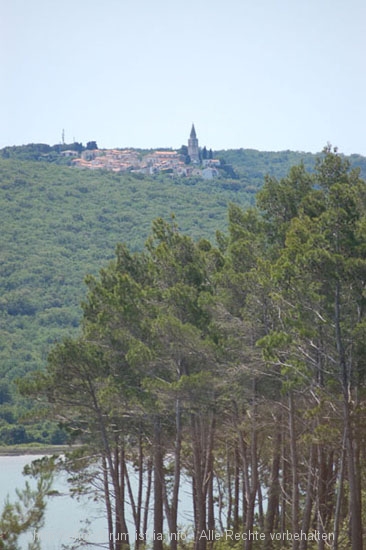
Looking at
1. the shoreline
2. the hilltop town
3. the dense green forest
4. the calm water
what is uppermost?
the hilltop town

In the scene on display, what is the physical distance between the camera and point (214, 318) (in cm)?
1780

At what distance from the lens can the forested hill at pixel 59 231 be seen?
263ft

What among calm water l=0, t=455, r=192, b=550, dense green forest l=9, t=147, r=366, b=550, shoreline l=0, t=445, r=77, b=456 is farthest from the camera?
shoreline l=0, t=445, r=77, b=456

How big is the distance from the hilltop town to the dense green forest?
5432 inches

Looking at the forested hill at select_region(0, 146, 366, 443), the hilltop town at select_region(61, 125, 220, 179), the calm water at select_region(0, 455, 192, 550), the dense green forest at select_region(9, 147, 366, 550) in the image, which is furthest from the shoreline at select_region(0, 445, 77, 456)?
the hilltop town at select_region(61, 125, 220, 179)

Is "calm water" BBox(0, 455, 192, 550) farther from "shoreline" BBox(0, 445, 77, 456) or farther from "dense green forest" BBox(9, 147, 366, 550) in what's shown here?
"shoreline" BBox(0, 445, 77, 456)

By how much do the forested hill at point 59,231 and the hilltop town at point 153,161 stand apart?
729cm

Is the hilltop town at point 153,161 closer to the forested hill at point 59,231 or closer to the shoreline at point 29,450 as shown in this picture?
the forested hill at point 59,231

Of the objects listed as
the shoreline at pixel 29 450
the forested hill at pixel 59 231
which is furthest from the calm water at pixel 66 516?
the forested hill at pixel 59 231

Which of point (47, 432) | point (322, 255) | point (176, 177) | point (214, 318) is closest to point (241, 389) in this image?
point (214, 318)

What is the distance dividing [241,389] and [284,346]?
6.27ft

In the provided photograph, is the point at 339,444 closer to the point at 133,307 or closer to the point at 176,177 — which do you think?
the point at 133,307

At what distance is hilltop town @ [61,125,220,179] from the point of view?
163062 mm

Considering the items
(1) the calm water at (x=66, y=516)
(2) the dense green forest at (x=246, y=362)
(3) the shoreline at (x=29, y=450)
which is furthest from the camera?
(3) the shoreline at (x=29, y=450)
